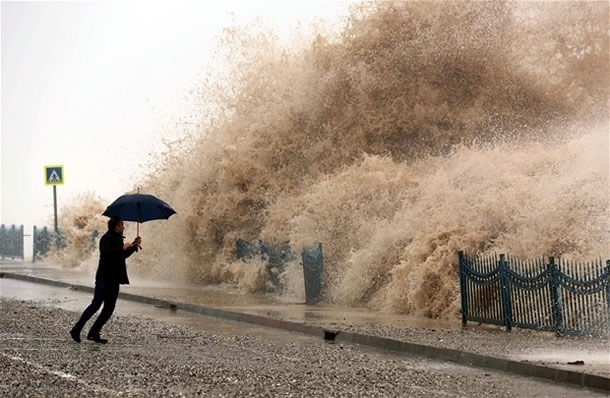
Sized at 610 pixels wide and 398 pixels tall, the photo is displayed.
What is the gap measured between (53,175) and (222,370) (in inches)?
1258

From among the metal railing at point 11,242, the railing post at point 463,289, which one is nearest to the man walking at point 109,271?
the railing post at point 463,289

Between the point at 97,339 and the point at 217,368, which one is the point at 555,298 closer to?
the point at 217,368

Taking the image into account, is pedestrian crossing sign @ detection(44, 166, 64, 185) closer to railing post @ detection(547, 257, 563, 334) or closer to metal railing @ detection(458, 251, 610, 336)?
metal railing @ detection(458, 251, 610, 336)

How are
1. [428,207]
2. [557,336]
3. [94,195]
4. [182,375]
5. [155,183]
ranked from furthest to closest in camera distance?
1. [94,195]
2. [155,183]
3. [428,207]
4. [557,336]
5. [182,375]

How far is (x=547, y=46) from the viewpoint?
125 ft

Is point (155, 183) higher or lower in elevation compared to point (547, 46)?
lower

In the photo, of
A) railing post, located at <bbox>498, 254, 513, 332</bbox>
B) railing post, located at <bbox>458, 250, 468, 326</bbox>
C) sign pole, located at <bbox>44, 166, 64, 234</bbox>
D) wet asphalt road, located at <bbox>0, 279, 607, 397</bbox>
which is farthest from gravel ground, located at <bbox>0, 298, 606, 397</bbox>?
sign pole, located at <bbox>44, 166, 64, 234</bbox>

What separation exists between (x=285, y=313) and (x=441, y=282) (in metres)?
2.83

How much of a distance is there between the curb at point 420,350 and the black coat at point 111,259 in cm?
322

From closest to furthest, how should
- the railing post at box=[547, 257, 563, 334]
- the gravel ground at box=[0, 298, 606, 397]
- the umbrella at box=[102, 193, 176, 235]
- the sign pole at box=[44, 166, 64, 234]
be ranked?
the gravel ground at box=[0, 298, 606, 397] → the railing post at box=[547, 257, 563, 334] → the umbrella at box=[102, 193, 176, 235] → the sign pole at box=[44, 166, 64, 234]

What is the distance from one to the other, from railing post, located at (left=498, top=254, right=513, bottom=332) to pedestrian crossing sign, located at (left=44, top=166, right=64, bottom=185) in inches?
1101

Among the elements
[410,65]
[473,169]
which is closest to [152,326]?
[473,169]

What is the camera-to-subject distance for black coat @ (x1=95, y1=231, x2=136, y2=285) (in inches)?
731

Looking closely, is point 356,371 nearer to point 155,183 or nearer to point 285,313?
point 285,313
